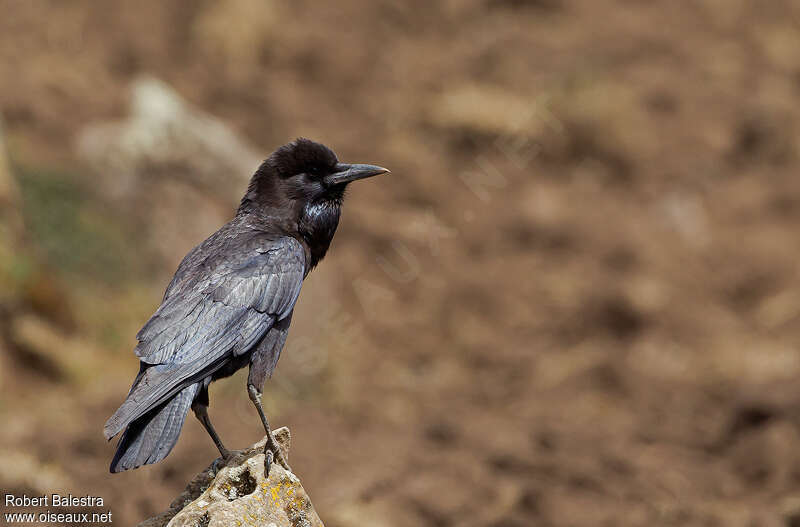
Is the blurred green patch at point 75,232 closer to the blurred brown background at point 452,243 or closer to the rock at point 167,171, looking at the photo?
the blurred brown background at point 452,243

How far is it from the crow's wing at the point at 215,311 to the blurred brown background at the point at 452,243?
13.0 ft

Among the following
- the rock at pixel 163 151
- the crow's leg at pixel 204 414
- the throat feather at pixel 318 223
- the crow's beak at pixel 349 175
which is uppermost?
the rock at pixel 163 151

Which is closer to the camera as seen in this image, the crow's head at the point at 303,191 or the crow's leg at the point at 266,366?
the crow's leg at the point at 266,366

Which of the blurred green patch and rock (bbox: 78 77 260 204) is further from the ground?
rock (bbox: 78 77 260 204)

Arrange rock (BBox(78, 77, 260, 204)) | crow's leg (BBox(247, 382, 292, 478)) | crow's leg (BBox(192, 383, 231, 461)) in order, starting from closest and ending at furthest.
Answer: crow's leg (BBox(247, 382, 292, 478)), crow's leg (BBox(192, 383, 231, 461)), rock (BBox(78, 77, 260, 204))

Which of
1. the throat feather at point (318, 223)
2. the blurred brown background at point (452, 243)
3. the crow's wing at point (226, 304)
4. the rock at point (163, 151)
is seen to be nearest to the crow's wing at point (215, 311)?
the crow's wing at point (226, 304)

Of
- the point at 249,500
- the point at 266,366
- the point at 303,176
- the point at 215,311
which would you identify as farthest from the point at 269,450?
the point at 303,176

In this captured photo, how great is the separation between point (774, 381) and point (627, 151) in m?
6.80

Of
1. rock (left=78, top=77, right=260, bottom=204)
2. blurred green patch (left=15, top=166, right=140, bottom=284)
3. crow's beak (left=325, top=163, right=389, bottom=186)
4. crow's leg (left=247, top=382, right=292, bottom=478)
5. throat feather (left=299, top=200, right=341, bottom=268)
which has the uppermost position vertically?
rock (left=78, top=77, right=260, bottom=204)

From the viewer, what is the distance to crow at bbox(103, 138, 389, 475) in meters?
5.46

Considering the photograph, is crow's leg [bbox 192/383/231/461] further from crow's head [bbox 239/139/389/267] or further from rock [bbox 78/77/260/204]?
rock [bbox 78/77/260/204]

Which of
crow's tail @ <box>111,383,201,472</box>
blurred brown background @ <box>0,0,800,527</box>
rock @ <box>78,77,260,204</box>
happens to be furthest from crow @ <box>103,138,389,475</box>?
rock @ <box>78,77,260,204</box>

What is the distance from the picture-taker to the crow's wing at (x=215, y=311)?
5.75 meters

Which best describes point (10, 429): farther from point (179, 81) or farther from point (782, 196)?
point (782, 196)
